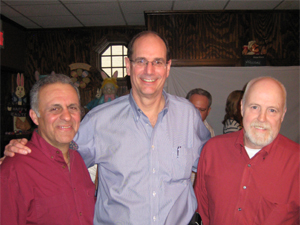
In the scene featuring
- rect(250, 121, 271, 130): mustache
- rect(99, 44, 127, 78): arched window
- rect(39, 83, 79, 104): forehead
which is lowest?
rect(250, 121, 271, 130): mustache

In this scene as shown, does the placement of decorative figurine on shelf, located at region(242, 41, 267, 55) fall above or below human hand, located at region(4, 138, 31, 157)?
above

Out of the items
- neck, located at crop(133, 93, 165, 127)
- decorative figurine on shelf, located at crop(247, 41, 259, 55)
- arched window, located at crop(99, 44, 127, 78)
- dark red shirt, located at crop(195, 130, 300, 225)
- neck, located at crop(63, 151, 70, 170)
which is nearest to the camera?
dark red shirt, located at crop(195, 130, 300, 225)

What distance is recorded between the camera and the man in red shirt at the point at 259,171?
1.20m

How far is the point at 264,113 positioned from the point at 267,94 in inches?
4.1

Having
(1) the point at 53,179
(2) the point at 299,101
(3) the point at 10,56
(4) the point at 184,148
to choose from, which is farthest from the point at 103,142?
(3) the point at 10,56

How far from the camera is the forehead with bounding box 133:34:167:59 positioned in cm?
137

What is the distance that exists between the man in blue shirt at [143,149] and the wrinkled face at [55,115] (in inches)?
6.9

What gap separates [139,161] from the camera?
1306 millimetres

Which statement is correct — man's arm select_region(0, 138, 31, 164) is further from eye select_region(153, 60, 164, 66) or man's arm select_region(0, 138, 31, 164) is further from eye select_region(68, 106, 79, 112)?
eye select_region(153, 60, 164, 66)

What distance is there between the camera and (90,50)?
559cm

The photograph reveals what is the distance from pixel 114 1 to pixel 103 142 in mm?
3455

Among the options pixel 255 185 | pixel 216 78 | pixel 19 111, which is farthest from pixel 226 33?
pixel 19 111

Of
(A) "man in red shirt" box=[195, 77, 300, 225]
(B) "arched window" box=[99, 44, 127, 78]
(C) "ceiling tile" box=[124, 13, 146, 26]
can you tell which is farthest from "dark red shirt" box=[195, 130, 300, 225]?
(B) "arched window" box=[99, 44, 127, 78]

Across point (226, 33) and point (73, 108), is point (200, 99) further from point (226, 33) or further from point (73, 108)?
point (226, 33)
